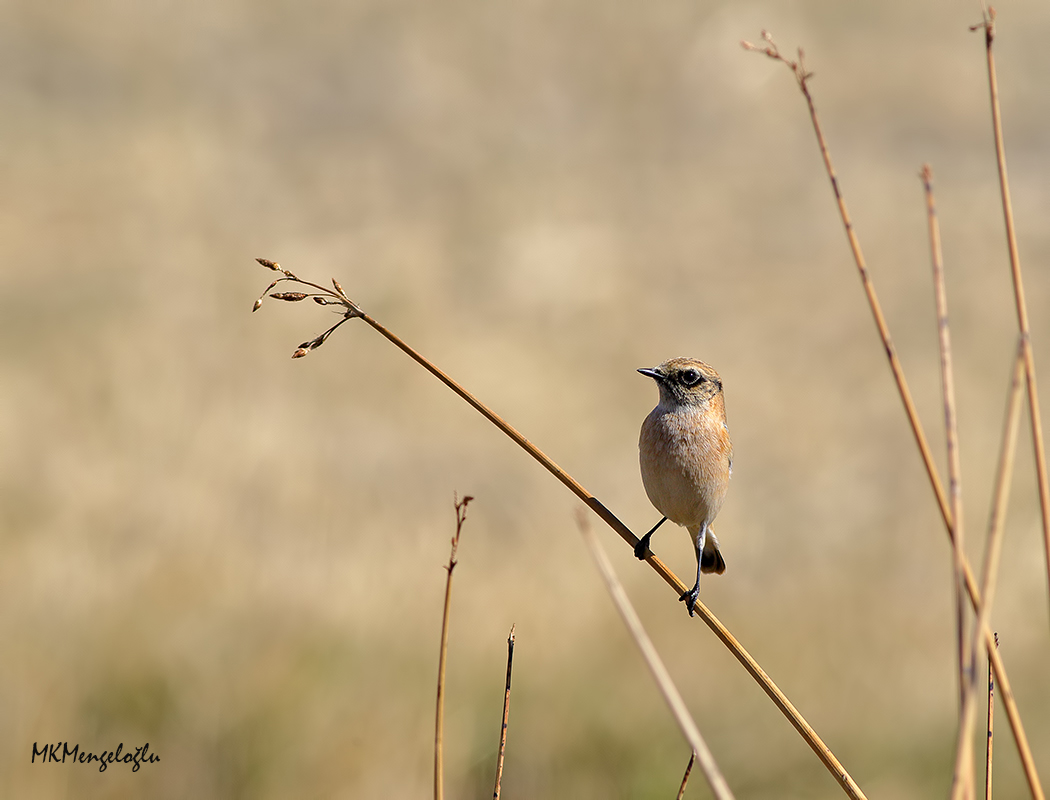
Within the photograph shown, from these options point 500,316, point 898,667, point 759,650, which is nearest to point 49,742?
point 759,650

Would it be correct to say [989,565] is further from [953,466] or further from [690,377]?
[690,377]

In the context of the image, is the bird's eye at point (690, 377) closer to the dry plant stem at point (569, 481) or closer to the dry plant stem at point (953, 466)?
the dry plant stem at point (569, 481)

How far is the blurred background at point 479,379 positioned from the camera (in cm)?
476

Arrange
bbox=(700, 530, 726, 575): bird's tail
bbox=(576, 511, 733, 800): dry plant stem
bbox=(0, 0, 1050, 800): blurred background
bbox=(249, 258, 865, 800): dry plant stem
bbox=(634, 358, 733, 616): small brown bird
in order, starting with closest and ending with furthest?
bbox=(576, 511, 733, 800): dry plant stem
bbox=(249, 258, 865, 800): dry plant stem
bbox=(634, 358, 733, 616): small brown bird
bbox=(700, 530, 726, 575): bird's tail
bbox=(0, 0, 1050, 800): blurred background

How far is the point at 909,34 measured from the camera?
13570 millimetres

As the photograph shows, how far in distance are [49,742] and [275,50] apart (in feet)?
34.1

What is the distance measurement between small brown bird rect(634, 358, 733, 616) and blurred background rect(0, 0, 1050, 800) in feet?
7.34

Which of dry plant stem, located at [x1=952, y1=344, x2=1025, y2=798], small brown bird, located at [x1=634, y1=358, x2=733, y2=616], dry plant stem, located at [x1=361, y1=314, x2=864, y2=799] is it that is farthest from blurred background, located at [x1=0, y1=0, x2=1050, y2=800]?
dry plant stem, located at [x1=952, y1=344, x2=1025, y2=798]

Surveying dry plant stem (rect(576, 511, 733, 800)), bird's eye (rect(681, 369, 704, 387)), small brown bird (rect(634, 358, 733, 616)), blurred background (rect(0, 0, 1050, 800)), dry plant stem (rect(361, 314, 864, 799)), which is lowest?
dry plant stem (rect(576, 511, 733, 800))

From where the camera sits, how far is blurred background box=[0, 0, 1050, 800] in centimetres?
476

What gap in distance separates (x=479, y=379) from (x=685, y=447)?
15.1ft

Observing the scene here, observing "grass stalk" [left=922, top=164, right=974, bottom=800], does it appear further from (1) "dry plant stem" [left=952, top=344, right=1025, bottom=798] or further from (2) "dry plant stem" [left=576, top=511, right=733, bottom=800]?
(2) "dry plant stem" [left=576, top=511, right=733, bottom=800]

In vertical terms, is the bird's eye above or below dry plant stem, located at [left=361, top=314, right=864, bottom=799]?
above

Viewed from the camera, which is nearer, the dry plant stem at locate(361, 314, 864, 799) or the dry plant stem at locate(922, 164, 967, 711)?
the dry plant stem at locate(922, 164, 967, 711)
